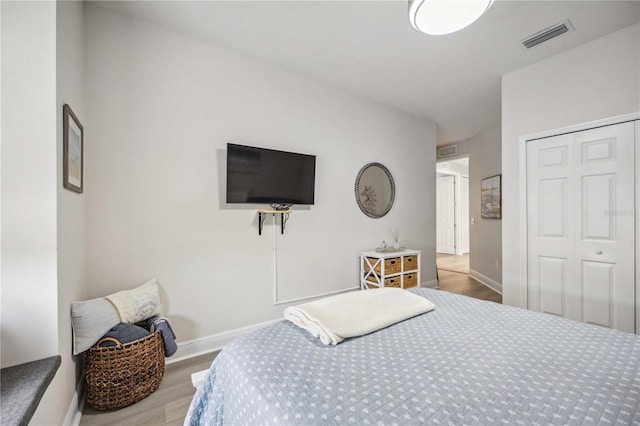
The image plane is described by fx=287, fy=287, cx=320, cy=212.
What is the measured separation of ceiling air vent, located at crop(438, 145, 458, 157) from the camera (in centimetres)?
587

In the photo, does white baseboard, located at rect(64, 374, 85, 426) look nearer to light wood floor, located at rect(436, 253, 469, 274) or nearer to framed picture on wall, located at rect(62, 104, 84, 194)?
framed picture on wall, located at rect(62, 104, 84, 194)

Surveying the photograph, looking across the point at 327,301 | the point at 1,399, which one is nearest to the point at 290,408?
the point at 327,301

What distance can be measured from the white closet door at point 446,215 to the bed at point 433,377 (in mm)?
7312

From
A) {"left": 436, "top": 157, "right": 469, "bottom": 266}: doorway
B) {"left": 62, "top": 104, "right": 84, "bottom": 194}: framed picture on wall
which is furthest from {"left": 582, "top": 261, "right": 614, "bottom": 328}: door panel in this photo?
{"left": 436, "top": 157, "right": 469, "bottom": 266}: doorway

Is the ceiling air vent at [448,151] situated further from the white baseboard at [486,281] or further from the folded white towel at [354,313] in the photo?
the folded white towel at [354,313]

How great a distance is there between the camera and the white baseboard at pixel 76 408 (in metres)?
1.56

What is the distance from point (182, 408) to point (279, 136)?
7.69 ft

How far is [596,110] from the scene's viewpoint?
98.1 inches

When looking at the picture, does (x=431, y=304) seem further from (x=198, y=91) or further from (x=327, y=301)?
(x=198, y=91)

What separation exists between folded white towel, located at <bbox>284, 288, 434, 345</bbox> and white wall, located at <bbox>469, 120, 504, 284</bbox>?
3.65 meters

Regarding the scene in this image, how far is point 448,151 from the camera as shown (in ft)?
19.7

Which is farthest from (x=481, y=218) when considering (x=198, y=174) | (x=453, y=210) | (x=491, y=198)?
(x=198, y=174)

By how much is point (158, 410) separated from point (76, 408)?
0.45 metres

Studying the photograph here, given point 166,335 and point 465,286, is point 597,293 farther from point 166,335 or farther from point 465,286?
point 166,335
